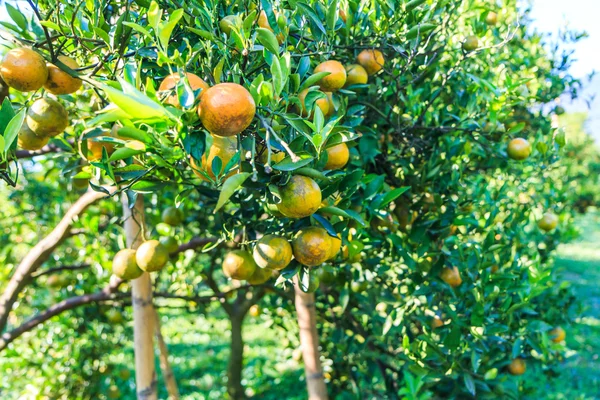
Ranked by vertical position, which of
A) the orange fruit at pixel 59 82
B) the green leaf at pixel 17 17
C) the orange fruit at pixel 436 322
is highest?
the green leaf at pixel 17 17

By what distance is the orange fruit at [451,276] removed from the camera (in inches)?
58.4

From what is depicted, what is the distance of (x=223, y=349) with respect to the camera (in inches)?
223

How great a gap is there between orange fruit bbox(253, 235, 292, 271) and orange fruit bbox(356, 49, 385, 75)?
0.60m

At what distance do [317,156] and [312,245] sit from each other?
0.21 meters

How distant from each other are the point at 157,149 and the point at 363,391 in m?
1.79

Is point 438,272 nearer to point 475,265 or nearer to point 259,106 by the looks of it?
point 475,265

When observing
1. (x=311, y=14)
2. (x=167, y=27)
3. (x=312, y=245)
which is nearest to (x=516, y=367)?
(x=312, y=245)

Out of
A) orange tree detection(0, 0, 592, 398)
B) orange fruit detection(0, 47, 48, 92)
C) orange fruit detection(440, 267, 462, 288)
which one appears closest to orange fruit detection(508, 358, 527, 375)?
orange tree detection(0, 0, 592, 398)

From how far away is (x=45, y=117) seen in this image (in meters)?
1.11

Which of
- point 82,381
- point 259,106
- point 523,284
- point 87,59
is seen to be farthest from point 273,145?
point 82,381

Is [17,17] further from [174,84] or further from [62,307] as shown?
[62,307]

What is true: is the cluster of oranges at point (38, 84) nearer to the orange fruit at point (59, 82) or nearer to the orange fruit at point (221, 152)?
the orange fruit at point (59, 82)

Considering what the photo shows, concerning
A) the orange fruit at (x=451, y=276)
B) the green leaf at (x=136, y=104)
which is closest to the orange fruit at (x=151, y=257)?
the green leaf at (x=136, y=104)

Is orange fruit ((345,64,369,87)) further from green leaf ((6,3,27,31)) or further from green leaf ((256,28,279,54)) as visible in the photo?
green leaf ((6,3,27,31))
